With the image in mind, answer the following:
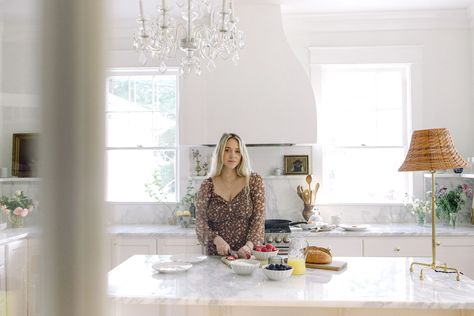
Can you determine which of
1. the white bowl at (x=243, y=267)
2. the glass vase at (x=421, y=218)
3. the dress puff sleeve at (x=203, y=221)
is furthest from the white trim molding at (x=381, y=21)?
the white bowl at (x=243, y=267)

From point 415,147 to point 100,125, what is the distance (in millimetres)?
1929

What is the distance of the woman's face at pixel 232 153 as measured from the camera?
2.27 metres

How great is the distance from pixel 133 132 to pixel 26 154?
9 cm

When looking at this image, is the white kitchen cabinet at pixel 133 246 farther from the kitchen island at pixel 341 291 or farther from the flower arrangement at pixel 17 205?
the kitchen island at pixel 341 291

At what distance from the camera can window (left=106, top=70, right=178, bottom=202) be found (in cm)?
14

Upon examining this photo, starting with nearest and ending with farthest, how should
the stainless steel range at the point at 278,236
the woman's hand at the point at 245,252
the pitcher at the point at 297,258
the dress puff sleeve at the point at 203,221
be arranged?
the dress puff sleeve at the point at 203,221, the pitcher at the point at 297,258, the woman's hand at the point at 245,252, the stainless steel range at the point at 278,236

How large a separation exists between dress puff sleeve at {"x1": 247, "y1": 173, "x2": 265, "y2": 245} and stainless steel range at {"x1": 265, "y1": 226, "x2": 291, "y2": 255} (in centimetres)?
106

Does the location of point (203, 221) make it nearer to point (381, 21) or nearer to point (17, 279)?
point (17, 279)

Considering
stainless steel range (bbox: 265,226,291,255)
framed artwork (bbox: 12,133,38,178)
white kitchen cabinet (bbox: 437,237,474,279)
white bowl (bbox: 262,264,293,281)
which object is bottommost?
white kitchen cabinet (bbox: 437,237,474,279)

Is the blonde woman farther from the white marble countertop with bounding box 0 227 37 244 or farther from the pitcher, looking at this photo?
the white marble countertop with bounding box 0 227 37 244

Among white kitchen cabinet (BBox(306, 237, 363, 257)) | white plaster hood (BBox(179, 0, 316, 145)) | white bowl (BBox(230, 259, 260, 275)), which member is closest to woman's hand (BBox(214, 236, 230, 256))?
white bowl (BBox(230, 259, 260, 275))

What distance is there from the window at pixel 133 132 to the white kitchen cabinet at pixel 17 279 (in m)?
0.03

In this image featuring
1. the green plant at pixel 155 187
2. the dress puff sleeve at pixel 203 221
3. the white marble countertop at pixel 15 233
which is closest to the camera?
the white marble countertop at pixel 15 233

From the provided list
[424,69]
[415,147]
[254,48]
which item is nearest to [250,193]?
[415,147]
